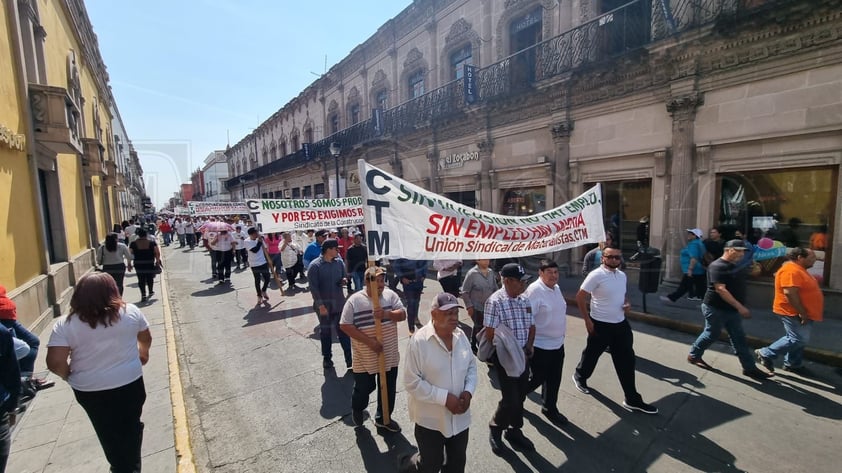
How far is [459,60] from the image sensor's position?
48.1ft

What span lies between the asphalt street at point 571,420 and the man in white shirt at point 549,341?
0.31 m

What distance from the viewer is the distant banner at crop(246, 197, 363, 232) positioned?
24.9 feet

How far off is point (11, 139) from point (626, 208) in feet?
43.6

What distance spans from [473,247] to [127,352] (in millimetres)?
3153

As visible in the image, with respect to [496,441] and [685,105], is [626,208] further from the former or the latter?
[496,441]

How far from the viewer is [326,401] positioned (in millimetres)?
4250

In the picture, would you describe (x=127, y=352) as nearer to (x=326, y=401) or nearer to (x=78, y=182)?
(x=326, y=401)

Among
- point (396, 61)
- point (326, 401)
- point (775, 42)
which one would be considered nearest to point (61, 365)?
point (326, 401)

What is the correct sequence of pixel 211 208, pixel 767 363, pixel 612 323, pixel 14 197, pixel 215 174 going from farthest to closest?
pixel 215 174 < pixel 211 208 < pixel 14 197 < pixel 767 363 < pixel 612 323

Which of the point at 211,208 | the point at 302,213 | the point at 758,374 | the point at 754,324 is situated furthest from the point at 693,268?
the point at 211,208

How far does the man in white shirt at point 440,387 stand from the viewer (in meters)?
2.42

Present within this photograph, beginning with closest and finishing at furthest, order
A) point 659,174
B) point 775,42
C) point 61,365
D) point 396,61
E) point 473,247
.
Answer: point 61,365, point 473,247, point 775,42, point 659,174, point 396,61

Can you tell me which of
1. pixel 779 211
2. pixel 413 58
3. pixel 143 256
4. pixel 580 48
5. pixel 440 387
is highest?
pixel 413 58

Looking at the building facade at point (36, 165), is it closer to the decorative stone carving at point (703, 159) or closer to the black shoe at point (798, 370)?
the black shoe at point (798, 370)
